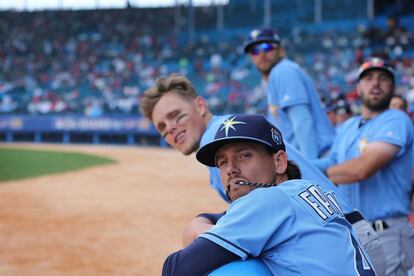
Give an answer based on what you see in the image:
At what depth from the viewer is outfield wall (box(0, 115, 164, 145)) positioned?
24.7 meters

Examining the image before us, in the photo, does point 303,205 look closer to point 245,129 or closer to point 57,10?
point 245,129

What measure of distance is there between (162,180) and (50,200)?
3.72 m

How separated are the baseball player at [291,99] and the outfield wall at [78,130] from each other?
786 inches

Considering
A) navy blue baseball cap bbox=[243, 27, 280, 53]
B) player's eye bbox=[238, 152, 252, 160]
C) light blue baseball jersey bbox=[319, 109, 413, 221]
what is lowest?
light blue baseball jersey bbox=[319, 109, 413, 221]

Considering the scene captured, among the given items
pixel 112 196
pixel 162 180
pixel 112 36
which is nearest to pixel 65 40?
pixel 112 36

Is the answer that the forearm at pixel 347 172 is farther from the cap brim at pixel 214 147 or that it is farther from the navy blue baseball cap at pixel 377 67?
the cap brim at pixel 214 147

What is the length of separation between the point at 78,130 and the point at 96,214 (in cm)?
1811

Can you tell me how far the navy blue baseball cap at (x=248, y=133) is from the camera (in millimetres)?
1925

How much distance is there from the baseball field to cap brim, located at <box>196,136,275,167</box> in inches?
130

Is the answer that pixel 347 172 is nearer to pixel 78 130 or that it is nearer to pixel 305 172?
pixel 305 172

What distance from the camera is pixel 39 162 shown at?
54.5 feet

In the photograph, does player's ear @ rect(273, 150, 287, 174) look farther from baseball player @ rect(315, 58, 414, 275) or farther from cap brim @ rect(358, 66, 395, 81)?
cap brim @ rect(358, 66, 395, 81)

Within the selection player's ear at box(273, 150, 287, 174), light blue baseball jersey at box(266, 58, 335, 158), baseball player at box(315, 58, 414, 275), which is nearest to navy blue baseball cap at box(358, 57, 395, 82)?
baseball player at box(315, 58, 414, 275)

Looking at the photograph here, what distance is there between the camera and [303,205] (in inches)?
70.1
